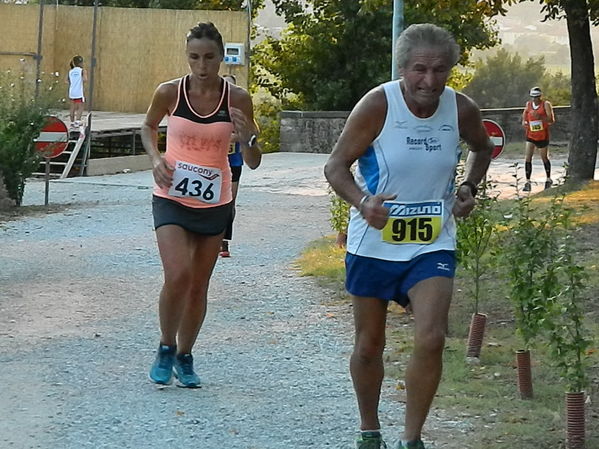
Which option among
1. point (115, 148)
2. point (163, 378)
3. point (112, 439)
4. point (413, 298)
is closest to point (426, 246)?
point (413, 298)

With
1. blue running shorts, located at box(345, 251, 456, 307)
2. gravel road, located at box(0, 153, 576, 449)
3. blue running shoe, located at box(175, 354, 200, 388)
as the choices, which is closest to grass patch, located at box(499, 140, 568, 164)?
gravel road, located at box(0, 153, 576, 449)

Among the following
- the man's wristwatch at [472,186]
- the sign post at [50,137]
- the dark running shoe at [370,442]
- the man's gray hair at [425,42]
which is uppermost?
the man's gray hair at [425,42]

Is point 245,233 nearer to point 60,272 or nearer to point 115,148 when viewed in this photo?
point 60,272

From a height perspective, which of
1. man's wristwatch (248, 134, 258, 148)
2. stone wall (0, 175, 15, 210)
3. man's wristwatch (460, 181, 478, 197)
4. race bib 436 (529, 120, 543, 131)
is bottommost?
stone wall (0, 175, 15, 210)

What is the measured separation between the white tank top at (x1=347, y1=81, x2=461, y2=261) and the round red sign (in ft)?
47.5

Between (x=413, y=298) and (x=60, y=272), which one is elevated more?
(x=413, y=298)

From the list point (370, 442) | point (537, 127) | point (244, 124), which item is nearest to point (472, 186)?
point (370, 442)

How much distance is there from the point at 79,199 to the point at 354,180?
1656 centimetres

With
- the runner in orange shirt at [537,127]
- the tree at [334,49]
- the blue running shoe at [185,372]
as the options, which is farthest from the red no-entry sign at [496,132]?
the tree at [334,49]

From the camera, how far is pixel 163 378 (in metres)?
7.59

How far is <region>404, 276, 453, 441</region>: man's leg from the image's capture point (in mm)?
5508

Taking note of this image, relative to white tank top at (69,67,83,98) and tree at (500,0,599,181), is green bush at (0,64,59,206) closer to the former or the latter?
tree at (500,0,599,181)

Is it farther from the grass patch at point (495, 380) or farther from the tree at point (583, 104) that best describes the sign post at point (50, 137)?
the grass patch at point (495, 380)

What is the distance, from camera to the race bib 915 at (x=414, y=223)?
5590mm
